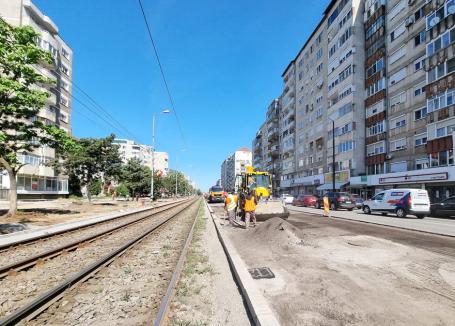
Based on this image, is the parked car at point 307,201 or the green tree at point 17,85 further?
the parked car at point 307,201

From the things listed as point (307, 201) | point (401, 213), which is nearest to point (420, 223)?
point (401, 213)

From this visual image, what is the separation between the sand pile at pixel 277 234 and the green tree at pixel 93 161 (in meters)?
26.0

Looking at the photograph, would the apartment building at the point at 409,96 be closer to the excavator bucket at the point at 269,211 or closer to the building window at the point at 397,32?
the building window at the point at 397,32

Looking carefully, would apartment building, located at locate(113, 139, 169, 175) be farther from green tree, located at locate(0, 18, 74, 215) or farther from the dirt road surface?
the dirt road surface

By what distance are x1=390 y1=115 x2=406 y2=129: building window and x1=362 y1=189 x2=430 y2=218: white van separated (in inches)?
653

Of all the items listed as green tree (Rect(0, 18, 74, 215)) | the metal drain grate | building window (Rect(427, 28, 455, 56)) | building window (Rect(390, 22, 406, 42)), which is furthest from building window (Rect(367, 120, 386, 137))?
the metal drain grate

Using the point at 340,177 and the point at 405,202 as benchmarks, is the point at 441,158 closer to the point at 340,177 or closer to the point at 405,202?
the point at 405,202

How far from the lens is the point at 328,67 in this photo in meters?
55.8

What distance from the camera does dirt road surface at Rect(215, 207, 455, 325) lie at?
4.61m

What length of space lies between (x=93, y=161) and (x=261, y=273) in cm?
3099

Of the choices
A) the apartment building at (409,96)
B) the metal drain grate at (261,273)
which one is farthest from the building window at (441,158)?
the metal drain grate at (261,273)

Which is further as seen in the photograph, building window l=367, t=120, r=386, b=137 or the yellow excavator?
building window l=367, t=120, r=386, b=137

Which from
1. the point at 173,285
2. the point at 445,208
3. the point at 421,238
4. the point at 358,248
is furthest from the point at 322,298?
the point at 445,208

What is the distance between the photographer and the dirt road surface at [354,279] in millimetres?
4609
